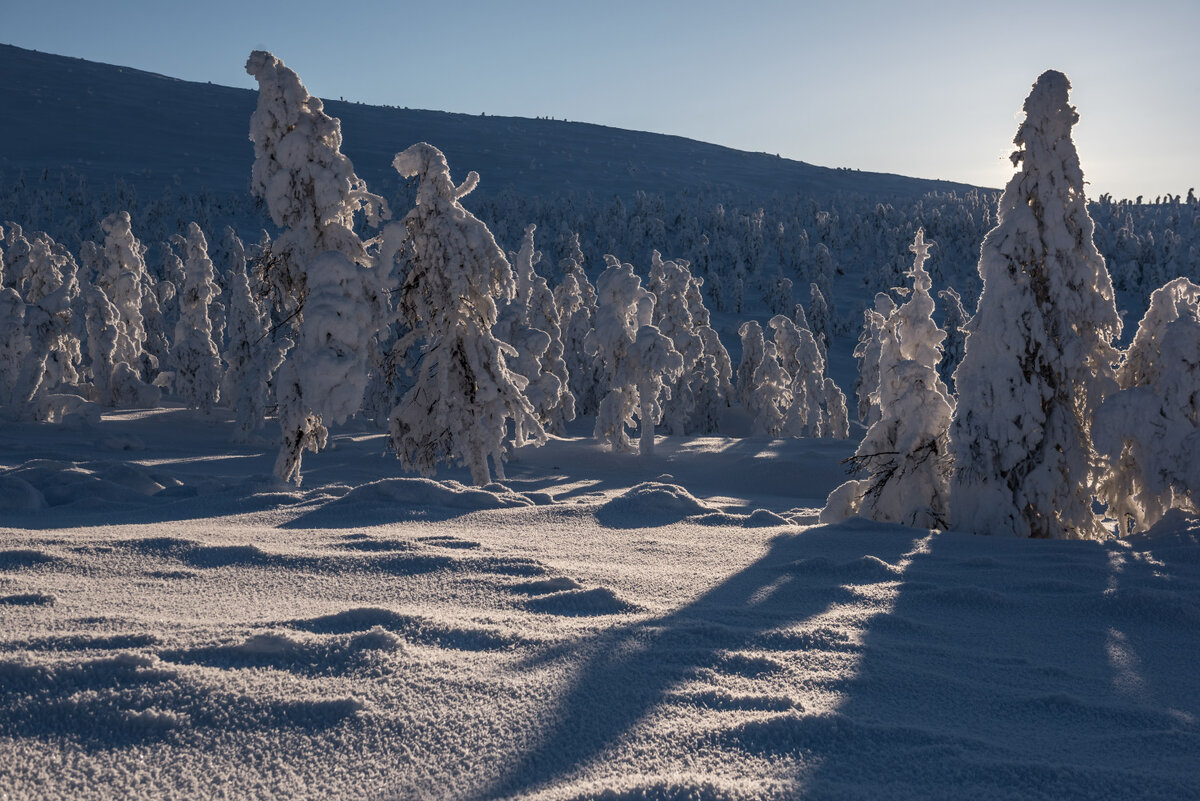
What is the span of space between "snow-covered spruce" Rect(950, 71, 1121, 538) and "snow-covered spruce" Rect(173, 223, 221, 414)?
29.8 meters

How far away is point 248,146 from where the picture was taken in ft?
449

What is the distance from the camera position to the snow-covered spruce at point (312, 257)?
42.5 feet

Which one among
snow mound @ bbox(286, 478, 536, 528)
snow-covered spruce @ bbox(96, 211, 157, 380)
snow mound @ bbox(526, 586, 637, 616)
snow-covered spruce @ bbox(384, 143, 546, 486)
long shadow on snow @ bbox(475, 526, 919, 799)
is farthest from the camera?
snow-covered spruce @ bbox(96, 211, 157, 380)

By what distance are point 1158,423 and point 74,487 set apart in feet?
38.2

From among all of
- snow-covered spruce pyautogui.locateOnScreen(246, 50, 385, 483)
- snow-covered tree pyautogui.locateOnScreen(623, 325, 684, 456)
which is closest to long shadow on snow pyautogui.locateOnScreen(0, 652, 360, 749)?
snow-covered spruce pyautogui.locateOnScreen(246, 50, 385, 483)

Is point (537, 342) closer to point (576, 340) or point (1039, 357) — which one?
point (576, 340)

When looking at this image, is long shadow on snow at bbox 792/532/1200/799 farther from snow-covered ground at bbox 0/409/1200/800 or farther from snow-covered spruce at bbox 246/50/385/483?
snow-covered spruce at bbox 246/50/385/483

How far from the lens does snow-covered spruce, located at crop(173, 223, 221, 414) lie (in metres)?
32.5

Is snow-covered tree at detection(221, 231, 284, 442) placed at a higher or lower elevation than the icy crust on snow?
higher

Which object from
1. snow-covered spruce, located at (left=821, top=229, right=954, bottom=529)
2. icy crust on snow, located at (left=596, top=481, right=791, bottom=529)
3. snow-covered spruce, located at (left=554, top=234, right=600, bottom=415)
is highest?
snow-covered spruce, located at (left=554, top=234, right=600, bottom=415)

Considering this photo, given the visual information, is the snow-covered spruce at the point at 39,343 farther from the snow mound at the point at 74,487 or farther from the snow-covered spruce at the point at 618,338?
the snow mound at the point at 74,487

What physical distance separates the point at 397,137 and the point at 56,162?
5953cm

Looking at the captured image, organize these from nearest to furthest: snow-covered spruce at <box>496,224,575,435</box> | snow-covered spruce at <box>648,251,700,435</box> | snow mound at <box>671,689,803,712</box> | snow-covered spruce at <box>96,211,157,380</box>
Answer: snow mound at <box>671,689,803,712</box>, snow-covered spruce at <box>496,224,575,435</box>, snow-covered spruce at <box>96,211,157,380</box>, snow-covered spruce at <box>648,251,700,435</box>

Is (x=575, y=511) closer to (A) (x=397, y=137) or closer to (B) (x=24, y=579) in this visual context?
(B) (x=24, y=579)
